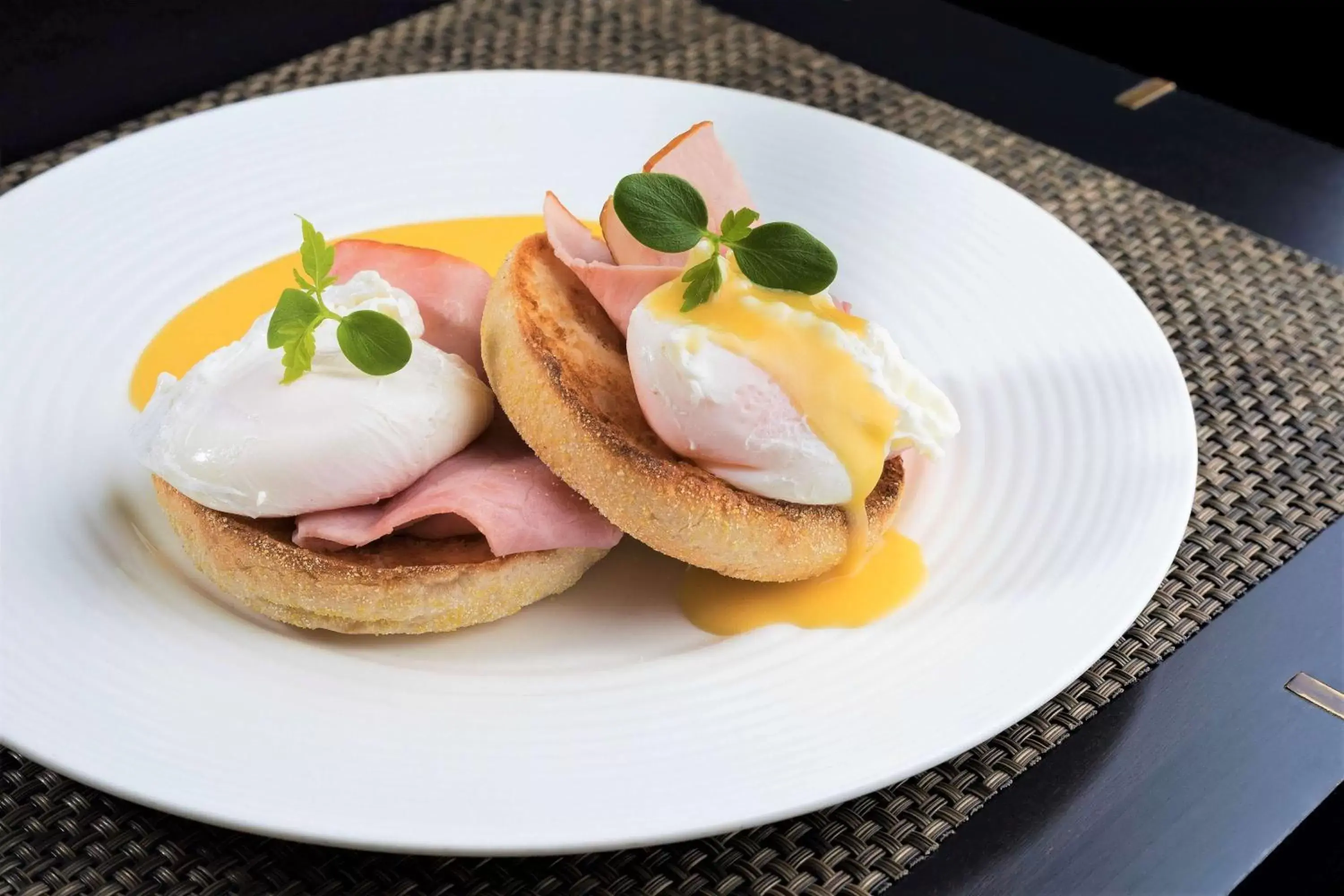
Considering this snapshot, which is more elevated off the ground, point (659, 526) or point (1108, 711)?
point (659, 526)

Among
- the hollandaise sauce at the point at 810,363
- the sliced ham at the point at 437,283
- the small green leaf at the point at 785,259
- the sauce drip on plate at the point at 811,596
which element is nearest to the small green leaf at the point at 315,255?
the sliced ham at the point at 437,283

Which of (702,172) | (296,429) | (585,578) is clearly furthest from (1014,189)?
(296,429)

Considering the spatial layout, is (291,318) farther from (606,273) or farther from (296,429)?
(606,273)

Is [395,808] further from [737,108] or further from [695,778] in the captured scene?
[737,108]

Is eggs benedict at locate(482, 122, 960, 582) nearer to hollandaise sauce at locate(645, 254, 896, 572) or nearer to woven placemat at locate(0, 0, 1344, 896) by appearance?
hollandaise sauce at locate(645, 254, 896, 572)

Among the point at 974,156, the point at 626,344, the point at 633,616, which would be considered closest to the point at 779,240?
the point at 626,344

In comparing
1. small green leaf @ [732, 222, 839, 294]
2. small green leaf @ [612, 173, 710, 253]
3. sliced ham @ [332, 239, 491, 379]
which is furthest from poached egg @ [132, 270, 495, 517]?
small green leaf @ [732, 222, 839, 294]

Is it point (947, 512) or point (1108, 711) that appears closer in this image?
point (1108, 711)
